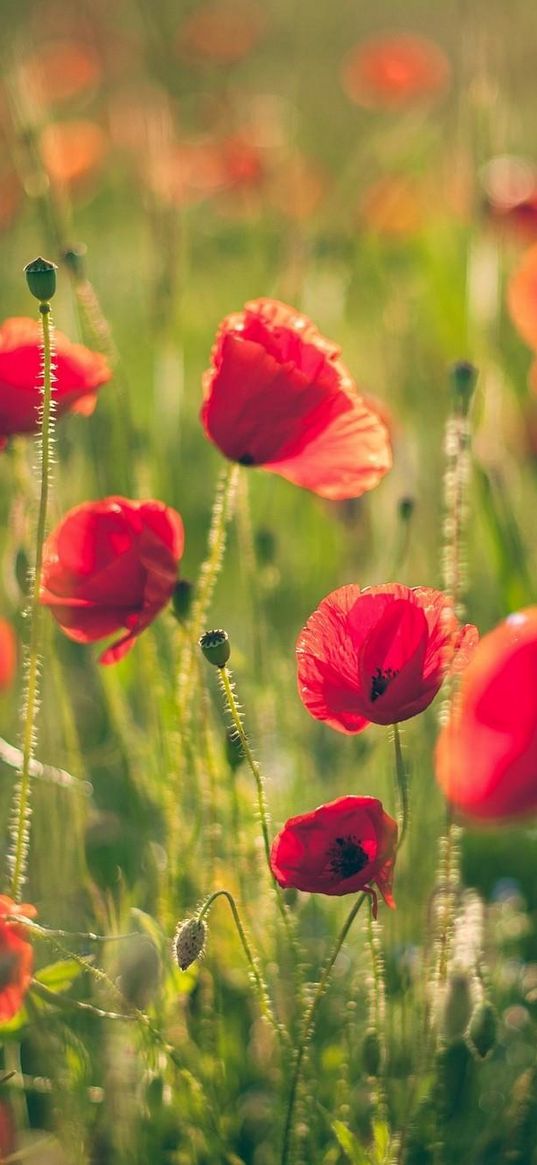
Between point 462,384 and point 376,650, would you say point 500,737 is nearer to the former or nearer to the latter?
point 376,650

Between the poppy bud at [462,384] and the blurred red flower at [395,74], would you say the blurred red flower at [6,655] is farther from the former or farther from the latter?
the blurred red flower at [395,74]

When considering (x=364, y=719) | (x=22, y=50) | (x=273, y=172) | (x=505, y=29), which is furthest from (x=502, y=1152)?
(x=273, y=172)

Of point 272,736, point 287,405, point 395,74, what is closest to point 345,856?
point 287,405

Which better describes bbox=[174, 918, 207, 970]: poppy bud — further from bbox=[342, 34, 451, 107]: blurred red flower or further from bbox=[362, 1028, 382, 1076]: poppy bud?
bbox=[342, 34, 451, 107]: blurred red flower

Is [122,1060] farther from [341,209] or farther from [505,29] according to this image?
[341,209]

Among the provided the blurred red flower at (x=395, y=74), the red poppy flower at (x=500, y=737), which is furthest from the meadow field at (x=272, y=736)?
the blurred red flower at (x=395, y=74)

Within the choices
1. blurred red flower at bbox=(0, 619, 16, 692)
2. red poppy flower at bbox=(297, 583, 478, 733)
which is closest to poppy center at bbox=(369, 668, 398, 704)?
red poppy flower at bbox=(297, 583, 478, 733)
